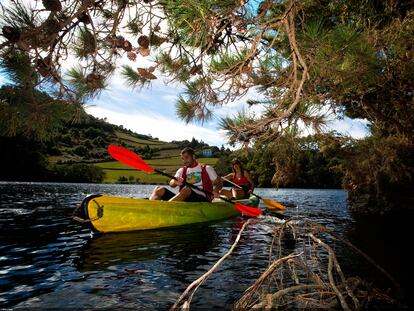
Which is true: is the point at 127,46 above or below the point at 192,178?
above

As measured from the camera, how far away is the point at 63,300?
394 cm

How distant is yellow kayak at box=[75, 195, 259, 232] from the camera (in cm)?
786

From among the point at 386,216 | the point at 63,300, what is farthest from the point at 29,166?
the point at 63,300

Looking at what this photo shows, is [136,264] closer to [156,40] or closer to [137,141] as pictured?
[156,40]

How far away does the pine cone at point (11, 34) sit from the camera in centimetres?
197

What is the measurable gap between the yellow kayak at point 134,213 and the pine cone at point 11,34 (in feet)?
20.4

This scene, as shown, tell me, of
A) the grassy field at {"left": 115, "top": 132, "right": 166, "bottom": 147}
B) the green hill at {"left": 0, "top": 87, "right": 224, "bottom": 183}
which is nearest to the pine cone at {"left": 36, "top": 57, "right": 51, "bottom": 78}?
the green hill at {"left": 0, "top": 87, "right": 224, "bottom": 183}

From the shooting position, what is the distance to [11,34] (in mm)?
1977

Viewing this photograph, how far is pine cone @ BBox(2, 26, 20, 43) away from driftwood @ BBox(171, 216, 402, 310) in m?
1.85

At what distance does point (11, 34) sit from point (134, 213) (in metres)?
6.84

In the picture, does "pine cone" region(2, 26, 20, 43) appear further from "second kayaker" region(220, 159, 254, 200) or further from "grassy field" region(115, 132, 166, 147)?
"grassy field" region(115, 132, 166, 147)

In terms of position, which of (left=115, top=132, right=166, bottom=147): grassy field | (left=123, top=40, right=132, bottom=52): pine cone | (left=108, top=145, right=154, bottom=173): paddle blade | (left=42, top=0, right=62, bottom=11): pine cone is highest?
(left=115, top=132, right=166, bottom=147): grassy field

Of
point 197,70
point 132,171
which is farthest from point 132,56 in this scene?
point 132,171

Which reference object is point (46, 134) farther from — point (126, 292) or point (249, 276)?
point (249, 276)
